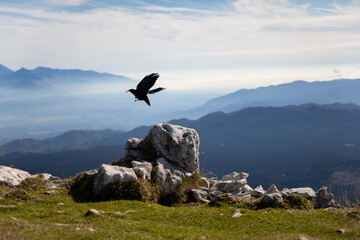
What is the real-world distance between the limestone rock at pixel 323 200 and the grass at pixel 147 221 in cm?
401

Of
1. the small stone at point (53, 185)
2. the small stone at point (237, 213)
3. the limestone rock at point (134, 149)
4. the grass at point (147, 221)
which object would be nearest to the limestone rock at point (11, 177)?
the grass at point (147, 221)

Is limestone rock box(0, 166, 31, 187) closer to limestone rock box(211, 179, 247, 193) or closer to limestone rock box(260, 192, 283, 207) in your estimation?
limestone rock box(211, 179, 247, 193)

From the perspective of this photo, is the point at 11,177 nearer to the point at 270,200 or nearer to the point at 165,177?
the point at 165,177

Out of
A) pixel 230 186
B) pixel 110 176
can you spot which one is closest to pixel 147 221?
pixel 110 176

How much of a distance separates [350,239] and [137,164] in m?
15.8

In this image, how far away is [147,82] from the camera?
22.8m

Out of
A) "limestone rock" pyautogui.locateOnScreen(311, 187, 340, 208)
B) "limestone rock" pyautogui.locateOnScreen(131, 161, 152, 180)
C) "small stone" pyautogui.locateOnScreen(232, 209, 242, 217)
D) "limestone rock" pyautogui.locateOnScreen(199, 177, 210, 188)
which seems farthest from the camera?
"limestone rock" pyautogui.locateOnScreen(199, 177, 210, 188)

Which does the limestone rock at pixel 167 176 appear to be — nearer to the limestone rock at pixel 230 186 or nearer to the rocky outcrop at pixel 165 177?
the rocky outcrop at pixel 165 177

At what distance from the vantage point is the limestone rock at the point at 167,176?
79.3 ft

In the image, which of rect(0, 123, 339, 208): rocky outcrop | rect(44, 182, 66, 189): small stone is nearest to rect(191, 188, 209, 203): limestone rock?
rect(0, 123, 339, 208): rocky outcrop

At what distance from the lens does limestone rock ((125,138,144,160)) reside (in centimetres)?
2848

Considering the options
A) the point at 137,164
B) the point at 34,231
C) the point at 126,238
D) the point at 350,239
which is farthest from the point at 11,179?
the point at 350,239

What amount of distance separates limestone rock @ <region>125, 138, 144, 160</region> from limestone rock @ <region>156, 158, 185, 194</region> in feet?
8.51

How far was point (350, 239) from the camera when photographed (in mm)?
13219
